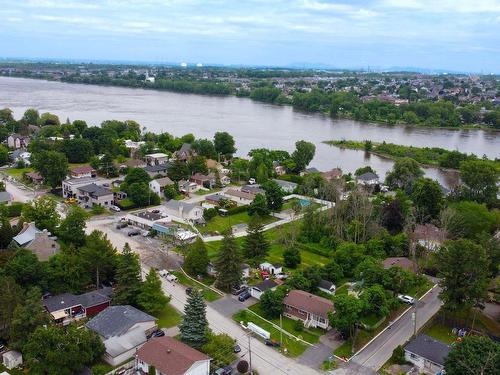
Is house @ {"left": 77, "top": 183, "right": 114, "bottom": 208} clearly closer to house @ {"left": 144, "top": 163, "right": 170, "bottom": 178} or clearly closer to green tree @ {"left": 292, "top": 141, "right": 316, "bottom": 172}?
house @ {"left": 144, "top": 163, "right": 170, "bottom": 178}

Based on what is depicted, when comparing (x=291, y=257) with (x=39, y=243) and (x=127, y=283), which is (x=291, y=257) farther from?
(x=39, y=243)

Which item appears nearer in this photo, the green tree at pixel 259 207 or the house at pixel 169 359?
the house at pixel 169 359

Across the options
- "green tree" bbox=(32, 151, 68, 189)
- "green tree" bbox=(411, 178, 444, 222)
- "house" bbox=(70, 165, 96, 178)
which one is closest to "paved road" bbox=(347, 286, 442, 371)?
"green tree" bbox=(411, 178, 444, 222)

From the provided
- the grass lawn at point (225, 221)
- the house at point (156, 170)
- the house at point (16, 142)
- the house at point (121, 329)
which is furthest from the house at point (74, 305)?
the house at point (16, 142)

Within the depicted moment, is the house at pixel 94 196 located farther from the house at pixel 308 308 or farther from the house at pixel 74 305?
the house at pixel 308 308

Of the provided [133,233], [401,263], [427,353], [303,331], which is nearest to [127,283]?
[303,331]

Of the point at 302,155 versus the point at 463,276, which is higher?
the point at 302,155
